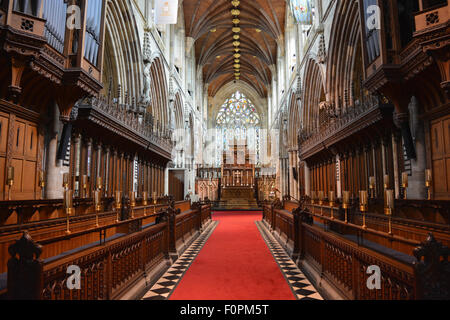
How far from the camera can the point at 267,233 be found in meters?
9.98

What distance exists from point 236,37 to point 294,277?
25410 millimetres

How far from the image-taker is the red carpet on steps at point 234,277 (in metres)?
3.84

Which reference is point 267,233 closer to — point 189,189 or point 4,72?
point 4,72

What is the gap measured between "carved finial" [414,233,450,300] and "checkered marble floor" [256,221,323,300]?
2.12 meters

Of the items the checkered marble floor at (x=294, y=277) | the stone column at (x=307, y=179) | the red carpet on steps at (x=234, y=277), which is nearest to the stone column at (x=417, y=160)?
the checkered marble floor at (x=294, y=277)

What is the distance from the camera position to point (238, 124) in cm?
3722

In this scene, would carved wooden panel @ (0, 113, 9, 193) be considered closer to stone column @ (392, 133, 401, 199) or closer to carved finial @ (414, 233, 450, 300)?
carved finial @ (414, 233, 450, 300)

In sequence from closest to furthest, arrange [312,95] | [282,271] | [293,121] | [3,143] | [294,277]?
1. [294,277]
2. [282,271]
3. [3,143]
4. [312,95]
5. [293,121]

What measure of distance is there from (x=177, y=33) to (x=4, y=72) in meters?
17.4

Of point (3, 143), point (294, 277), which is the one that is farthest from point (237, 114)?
point (294, 277)

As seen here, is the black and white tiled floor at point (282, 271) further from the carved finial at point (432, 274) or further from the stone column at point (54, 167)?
the stone column at point (54, 167)

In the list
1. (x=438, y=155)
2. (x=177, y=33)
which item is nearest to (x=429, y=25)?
(x=438, y=155)

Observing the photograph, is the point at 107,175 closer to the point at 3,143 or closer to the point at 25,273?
the point at 3,143

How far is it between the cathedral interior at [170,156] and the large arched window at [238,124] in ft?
70.5
